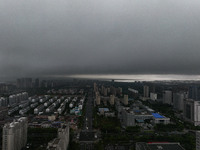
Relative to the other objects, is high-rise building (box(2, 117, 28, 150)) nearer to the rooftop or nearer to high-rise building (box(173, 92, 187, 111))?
the rooftop

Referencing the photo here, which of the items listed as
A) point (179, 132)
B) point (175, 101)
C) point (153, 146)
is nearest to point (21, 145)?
point (153, 146)

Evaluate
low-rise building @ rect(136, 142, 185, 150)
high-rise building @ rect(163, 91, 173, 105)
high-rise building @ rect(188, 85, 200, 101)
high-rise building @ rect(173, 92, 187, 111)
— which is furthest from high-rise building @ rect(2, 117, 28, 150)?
high-rise building @ rect(188, 85, 200, 101)

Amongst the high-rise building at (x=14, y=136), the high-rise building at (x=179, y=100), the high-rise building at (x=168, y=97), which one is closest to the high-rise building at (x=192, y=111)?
the high-rise building at (x=179, y=100)

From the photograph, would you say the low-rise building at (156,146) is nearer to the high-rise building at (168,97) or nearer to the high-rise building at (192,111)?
the high-rise building at (192,111)

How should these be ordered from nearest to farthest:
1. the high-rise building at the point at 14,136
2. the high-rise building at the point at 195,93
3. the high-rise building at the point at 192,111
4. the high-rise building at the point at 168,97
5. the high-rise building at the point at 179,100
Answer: the high-rise building at the point at 14,136
the high-rise building at the point at 192,111
the high-rise building at the point at 179,100
the high-rise building at the point at 195,93
the high-rise building at the point at 168,97

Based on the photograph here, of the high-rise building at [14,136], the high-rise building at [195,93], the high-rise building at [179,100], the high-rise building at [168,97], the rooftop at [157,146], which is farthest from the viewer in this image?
the high-rise building at [168,97]

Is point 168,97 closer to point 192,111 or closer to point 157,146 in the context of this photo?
point 192,111
